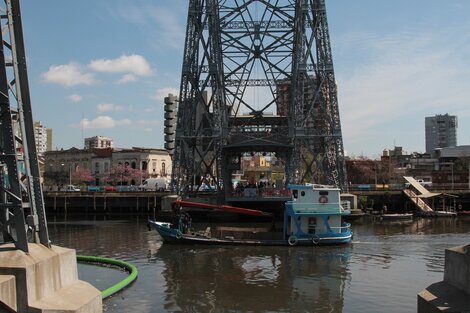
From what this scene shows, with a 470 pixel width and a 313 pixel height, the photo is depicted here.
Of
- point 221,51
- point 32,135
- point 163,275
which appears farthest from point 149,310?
point 221,51

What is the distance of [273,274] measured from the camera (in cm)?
2575

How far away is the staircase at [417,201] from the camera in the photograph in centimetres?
6341

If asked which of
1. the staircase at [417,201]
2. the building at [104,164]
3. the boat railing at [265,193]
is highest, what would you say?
the building at [104,164]

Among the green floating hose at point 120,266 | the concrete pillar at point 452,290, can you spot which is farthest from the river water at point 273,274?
the concrete pillar at point 452,290

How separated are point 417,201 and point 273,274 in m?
44.4

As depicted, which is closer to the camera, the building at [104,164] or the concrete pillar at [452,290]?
the concrete pillar at [452,290]

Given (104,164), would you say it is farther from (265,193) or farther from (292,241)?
(292,241)

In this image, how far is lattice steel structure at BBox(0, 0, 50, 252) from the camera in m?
11.3

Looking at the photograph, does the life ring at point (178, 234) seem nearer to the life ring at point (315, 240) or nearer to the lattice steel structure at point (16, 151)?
the life ring at point (315, 240)

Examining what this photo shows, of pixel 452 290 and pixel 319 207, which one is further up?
pixel 319 207

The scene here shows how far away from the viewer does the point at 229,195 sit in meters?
58.8

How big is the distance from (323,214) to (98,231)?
21.4 metres

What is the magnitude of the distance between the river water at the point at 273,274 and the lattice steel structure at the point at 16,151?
6.88 m

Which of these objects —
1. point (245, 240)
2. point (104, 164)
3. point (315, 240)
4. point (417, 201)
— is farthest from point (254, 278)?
point (104, 164)
